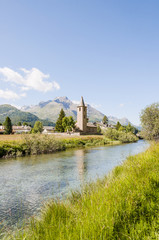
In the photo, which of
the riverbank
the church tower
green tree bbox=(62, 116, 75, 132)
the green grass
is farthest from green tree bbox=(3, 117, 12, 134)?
the green grass

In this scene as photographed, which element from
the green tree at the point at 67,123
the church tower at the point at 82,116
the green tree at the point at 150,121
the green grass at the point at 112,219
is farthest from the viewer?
the church tower at the point at 82,116

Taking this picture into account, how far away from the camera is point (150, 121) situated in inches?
1275

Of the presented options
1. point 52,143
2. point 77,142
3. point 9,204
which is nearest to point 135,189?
point 9,204

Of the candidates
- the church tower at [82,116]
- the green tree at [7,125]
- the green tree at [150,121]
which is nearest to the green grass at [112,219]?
the green tree at [150,121]

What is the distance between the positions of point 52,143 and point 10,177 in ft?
63.2

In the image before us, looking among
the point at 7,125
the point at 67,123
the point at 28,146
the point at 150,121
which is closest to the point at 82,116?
the point at 67,123

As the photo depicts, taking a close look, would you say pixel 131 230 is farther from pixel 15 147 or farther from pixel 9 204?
pixel 15 147

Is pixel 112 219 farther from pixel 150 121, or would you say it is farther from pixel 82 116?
pixel 82 116

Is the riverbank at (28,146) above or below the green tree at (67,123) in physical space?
below

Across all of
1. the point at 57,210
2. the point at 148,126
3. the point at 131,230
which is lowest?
the point at 57,210

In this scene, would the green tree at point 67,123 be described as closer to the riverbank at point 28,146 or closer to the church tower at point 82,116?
the church tower at point 82,116

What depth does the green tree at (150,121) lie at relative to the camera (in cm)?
3189

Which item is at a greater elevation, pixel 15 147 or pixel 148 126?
pixel 148 126

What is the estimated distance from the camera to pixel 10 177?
558 inches
